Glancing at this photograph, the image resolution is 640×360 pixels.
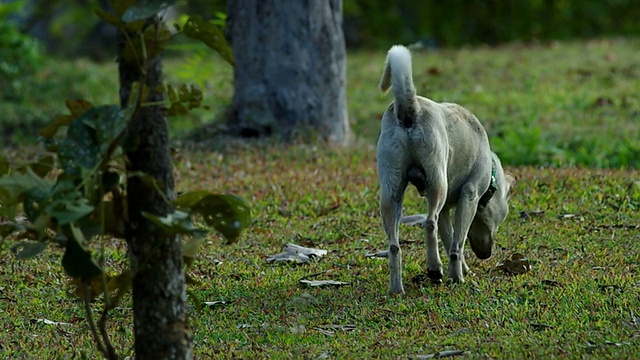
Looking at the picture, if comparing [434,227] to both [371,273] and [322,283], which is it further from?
[322,283]

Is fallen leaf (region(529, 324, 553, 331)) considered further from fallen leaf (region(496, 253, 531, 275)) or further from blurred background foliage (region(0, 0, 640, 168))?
blurred background foliage (region(0, 0, 640, 168))

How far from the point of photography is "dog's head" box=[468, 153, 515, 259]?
272 inches

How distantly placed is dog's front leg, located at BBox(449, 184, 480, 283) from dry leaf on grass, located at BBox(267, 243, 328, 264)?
0.99 m

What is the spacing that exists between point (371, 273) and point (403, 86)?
139cm

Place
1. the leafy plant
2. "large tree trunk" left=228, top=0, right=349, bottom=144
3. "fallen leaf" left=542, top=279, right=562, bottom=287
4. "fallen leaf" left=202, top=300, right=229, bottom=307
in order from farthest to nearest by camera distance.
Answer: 1. "large tree trunk" left=228, top=0, right=349, bottom=144
2. "fallen leaf" left=542, top=279, right=562, bottom=287
3. "fallen leaf" left=202, top=300, right=229, bottom=307
4. the leafy plant

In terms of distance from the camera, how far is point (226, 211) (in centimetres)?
418

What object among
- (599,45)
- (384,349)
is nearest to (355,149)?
(384,349)

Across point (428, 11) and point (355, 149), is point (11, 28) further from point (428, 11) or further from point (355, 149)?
point (428, 11)

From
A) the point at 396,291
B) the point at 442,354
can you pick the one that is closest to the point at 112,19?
the point at 442,354

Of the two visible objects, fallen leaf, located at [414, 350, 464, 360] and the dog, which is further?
the dog

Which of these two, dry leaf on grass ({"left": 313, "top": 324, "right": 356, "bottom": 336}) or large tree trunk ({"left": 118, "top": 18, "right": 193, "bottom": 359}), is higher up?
large tree trunk ({"left": 118, "top": 18, "right": 193, "bottom": 359})

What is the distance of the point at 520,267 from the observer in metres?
6.57

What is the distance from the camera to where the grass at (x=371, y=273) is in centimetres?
522

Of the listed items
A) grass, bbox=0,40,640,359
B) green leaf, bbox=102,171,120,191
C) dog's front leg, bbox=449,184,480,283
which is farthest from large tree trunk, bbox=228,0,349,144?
green leaf, bbox=102,171,120,191
